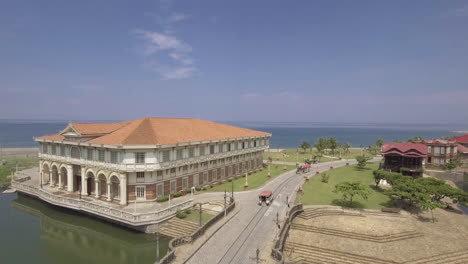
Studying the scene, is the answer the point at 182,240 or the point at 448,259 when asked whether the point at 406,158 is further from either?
the point at 182,240

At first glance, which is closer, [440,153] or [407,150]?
[407,150]

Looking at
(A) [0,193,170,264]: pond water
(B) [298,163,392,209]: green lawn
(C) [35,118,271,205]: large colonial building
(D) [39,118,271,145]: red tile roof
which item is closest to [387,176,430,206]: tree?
(B) [298,163,392,209]: green lawn

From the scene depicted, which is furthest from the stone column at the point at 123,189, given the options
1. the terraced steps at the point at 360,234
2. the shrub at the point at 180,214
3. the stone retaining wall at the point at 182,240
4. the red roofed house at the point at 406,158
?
the red roofed house at the point at 406,158

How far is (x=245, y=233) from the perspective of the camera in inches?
1267

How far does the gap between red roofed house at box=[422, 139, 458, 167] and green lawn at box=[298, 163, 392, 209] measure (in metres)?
20.5

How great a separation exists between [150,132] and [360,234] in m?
33.9

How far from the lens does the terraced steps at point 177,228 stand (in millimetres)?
34844

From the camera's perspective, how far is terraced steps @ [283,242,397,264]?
28.3m

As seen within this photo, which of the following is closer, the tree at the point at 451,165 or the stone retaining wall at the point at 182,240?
the stone retaining wall at the point at 182,240

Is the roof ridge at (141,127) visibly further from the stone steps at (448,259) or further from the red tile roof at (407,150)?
the red tile roof at (407,150)

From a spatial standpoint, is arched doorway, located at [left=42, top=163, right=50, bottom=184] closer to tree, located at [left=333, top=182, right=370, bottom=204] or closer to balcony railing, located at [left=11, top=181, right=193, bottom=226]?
balcony railing, located at [left=11, top=181, right=193, bottom=226]

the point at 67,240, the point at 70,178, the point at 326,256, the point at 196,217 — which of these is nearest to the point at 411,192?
the point at 326,256


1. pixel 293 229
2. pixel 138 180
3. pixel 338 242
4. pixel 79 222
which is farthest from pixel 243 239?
pixel 79 222

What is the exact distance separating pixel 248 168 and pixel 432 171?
46.9 meters
